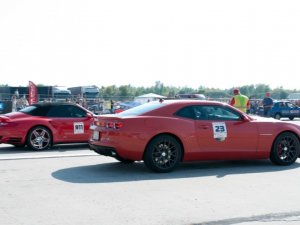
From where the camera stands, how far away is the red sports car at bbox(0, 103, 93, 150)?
1197 centimetres

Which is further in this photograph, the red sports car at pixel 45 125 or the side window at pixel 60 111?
the side window at pixel 60 111

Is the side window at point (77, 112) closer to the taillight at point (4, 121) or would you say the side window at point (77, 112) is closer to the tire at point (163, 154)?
the taillight at point (4, 121)

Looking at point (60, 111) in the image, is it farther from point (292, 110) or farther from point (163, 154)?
point (292, 110)

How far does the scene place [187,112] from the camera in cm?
921

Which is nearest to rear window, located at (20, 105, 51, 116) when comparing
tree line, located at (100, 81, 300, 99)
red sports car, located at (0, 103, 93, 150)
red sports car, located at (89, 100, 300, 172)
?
red sports car, located at (0, 103, 93, 150)

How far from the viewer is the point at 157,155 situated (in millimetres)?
8703

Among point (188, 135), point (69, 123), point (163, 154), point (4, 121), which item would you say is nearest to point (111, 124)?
point (163, 154)

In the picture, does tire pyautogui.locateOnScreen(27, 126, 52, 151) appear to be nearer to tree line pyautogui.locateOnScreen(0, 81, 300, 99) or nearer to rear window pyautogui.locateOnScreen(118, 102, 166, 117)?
rear window pyautogui.locateOnScreen(118, 102, 166, 117)

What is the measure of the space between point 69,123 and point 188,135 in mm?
→ 4733

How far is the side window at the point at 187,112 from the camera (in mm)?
9140

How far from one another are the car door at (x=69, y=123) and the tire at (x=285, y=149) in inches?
208

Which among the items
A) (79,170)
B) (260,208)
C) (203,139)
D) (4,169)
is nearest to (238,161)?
(203,139)

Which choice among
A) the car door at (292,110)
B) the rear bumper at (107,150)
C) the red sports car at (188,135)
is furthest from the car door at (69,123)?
the car door at (292,110)

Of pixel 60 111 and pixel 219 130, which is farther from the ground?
pixel 60 111
